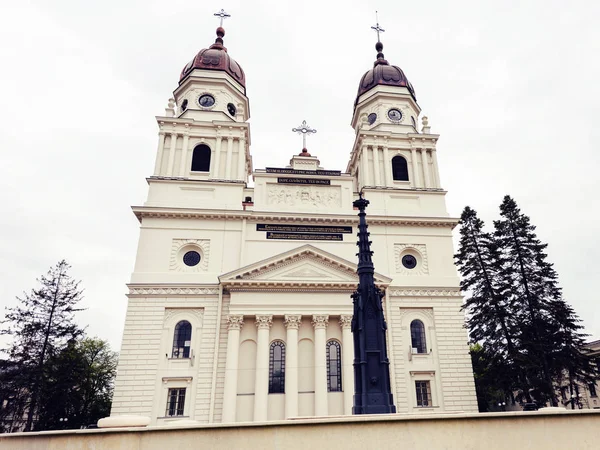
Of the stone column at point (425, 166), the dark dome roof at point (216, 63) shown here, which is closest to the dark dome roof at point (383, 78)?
the stone column at point (425, 166)

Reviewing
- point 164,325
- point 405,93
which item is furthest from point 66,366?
point 405,93

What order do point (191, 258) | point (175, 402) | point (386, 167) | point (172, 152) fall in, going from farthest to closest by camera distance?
point (386, 167)
point (172, 152)
point (191, 258)
point (175, 402)

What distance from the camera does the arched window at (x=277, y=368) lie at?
23206 mm

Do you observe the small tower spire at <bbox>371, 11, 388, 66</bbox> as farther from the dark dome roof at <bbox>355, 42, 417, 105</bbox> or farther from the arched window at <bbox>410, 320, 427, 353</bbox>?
the arched window at <bbox>410, 320, 427, 353</bbox>

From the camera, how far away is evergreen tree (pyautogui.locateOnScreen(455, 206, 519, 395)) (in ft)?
75.3

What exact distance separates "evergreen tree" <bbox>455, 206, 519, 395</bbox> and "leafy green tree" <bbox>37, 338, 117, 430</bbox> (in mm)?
28152

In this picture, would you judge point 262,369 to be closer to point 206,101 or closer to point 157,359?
point 157,359

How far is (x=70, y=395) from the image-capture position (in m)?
30.2

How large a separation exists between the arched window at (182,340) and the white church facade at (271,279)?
0.20ft

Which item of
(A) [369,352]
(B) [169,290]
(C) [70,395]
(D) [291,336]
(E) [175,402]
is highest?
(B) [169,290]

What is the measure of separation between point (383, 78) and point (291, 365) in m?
24.7

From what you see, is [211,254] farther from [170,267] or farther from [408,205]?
[408,205]

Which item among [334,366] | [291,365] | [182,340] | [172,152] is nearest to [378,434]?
[291,365]

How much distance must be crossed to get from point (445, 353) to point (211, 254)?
51.6ft
